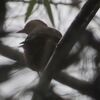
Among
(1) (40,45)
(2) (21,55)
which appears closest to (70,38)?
(1) (40,45)

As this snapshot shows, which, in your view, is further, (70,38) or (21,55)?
(21,55)

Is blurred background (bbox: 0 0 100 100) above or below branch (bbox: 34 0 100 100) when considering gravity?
below

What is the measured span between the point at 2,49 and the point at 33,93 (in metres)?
0.13

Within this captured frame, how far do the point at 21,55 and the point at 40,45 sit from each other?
0.11m

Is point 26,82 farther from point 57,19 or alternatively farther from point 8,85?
point 57,19

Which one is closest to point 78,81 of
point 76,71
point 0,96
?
point 76,71

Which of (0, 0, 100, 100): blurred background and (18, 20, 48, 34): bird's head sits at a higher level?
(18, 20, 48, 34): bird's head

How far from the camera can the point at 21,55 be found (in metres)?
0.49

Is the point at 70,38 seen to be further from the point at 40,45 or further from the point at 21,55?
the point at 21,55

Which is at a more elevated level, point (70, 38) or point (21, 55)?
point (70, 38)

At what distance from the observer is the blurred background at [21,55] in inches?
16.7

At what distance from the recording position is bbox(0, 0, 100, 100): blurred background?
16.7 inches

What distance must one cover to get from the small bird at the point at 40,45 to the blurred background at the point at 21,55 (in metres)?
0.04

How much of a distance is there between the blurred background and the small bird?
4 cm
